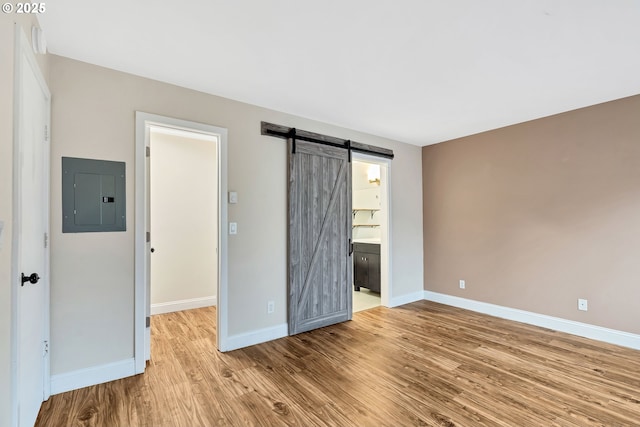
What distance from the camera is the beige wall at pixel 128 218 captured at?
2.30 meters

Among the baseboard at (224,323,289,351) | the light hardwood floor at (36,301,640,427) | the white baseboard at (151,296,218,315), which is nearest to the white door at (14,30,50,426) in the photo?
the light hardwood floor at (36,301,640,427)

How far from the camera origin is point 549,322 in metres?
3.69

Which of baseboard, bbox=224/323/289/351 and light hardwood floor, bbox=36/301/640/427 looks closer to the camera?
light hardwood floor, bbox=36/301/640/427

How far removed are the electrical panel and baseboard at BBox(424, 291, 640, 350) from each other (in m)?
4.42

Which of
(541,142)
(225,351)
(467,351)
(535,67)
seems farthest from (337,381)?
(541,142)

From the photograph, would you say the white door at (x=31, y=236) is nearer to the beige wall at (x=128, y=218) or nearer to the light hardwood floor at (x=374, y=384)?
the beige wall at (x=128, y=218)

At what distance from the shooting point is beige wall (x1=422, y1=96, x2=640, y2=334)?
10.4 ft

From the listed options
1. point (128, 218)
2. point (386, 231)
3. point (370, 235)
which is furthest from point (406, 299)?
point (128, 218)

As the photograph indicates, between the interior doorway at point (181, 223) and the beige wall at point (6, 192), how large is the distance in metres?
2.76

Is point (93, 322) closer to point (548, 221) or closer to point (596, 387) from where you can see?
point (596, 387)

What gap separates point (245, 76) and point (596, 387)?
3803 millimetres

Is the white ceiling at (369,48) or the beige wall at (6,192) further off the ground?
the white ceiling at (369,48)

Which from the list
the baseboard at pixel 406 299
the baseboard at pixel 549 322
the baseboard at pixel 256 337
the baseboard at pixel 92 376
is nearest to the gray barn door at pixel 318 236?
the baseboard at pixel 256 337

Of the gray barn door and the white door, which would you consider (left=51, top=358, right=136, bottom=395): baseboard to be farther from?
the gray barn door
